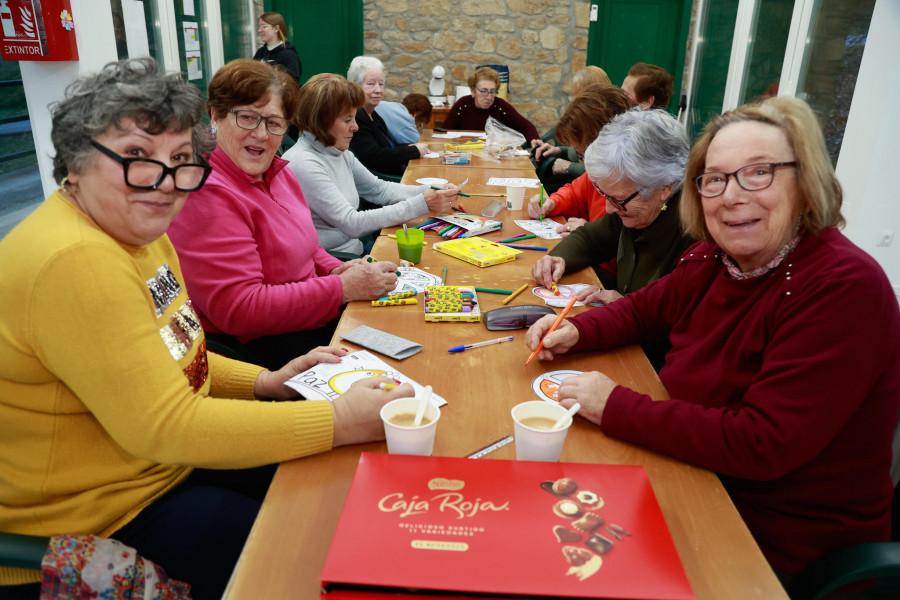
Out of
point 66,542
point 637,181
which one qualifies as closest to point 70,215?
point 66,542

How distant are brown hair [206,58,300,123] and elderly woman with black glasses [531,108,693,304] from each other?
103 cm

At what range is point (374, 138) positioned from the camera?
14.4 ft

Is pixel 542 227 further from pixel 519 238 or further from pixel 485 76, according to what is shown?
pixel 485 76

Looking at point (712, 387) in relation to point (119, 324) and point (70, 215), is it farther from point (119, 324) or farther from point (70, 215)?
point (70, 215)

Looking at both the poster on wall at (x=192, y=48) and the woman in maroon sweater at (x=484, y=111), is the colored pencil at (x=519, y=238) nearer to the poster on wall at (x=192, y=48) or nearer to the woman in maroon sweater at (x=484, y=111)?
the woman in maroon sweater at (x=484, y=111)

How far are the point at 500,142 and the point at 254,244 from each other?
3.04m

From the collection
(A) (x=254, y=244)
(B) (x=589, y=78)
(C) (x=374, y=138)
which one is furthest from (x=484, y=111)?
(A) (x=254, y=244)

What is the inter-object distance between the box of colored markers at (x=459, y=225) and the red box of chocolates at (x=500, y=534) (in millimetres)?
1684

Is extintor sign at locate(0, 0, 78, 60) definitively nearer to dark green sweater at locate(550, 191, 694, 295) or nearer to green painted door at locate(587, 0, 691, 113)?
dark green sweater at locate(550, 191, 694, 295)

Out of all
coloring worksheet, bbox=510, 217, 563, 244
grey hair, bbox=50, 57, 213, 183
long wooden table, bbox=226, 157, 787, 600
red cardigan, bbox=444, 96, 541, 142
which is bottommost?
coloring worksheet, bbox=510, 217, 563, 244

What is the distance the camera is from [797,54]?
15.9ft

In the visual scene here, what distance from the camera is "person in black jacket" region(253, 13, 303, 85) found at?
21.6 ft

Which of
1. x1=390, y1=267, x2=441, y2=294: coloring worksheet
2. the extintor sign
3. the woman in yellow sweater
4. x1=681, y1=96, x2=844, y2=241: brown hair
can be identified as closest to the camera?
the woman in yellow sweater

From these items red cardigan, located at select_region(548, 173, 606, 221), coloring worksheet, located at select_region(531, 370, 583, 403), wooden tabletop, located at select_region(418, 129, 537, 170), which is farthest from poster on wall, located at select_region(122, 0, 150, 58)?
coloring worksheet, located at select_region(531, 370, 583, 403)
